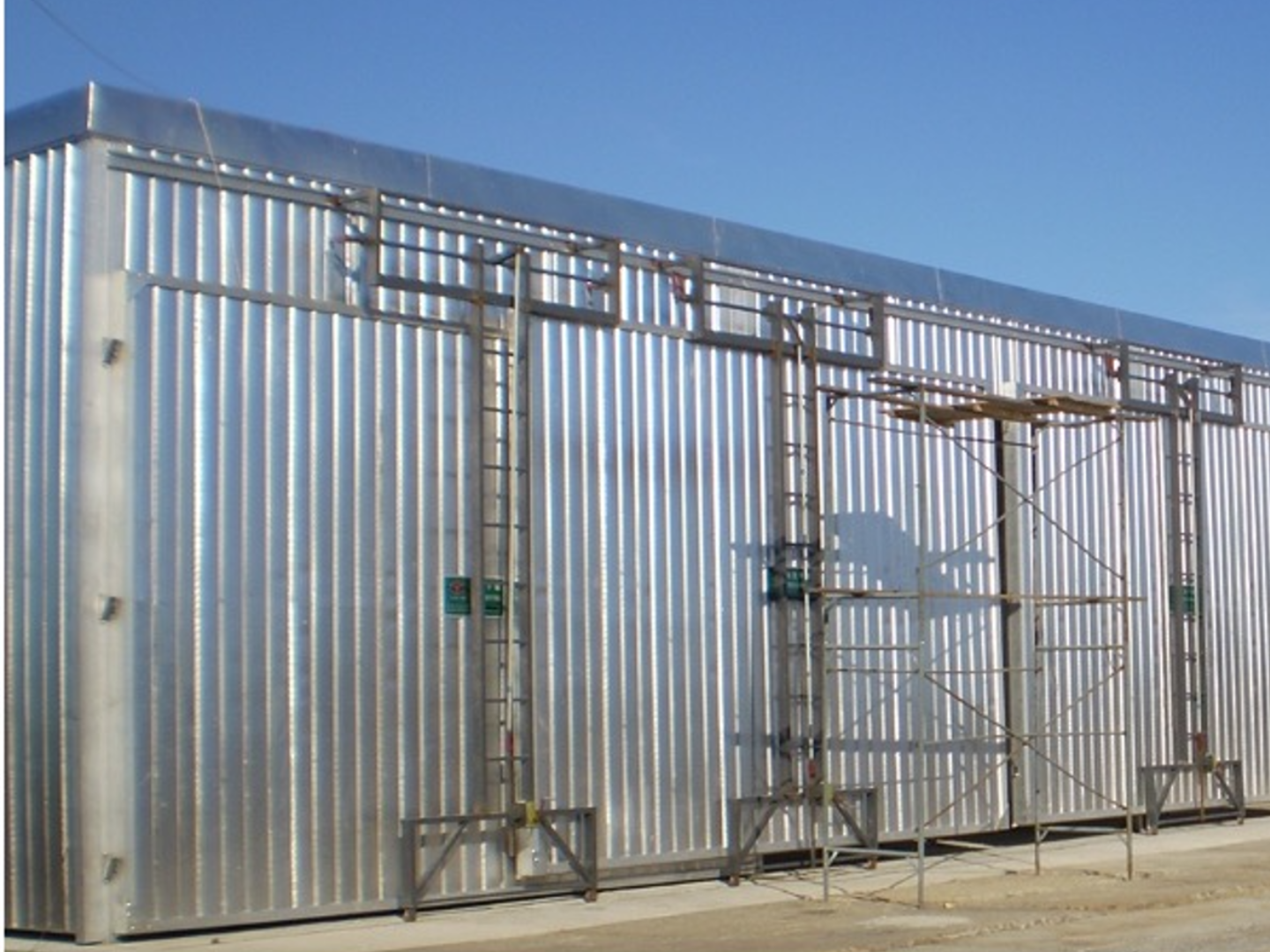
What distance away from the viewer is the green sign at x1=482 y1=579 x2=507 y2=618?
18547 millimetres

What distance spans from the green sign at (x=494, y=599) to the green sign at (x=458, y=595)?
0.16 meters

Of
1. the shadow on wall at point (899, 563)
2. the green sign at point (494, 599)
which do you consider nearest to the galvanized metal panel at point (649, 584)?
the green sign at point (494, 599)

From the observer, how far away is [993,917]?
17578 millimetres

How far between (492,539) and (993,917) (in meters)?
5.69

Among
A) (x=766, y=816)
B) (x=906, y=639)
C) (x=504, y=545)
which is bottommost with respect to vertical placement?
(x=766, y=816)

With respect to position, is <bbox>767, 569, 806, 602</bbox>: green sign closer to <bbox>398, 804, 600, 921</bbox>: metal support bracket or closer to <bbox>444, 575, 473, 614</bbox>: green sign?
<bbox>398, 804, 600, 921</bbox>: metal support bracket

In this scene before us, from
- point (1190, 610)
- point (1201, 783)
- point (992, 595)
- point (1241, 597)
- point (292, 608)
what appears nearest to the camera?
point (292, 608)

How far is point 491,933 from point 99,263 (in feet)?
20.9

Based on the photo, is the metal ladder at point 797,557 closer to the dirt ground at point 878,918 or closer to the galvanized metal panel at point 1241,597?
the dirt ground at point 878,918

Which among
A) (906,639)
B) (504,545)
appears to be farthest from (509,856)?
(906,639)

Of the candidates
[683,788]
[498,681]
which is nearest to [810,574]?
[683,788]

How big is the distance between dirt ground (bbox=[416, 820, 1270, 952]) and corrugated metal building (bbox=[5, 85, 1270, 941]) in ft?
3.92

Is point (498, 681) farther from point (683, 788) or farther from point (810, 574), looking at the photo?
point (810, 574)

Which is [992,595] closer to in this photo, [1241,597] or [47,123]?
[1241,597]
